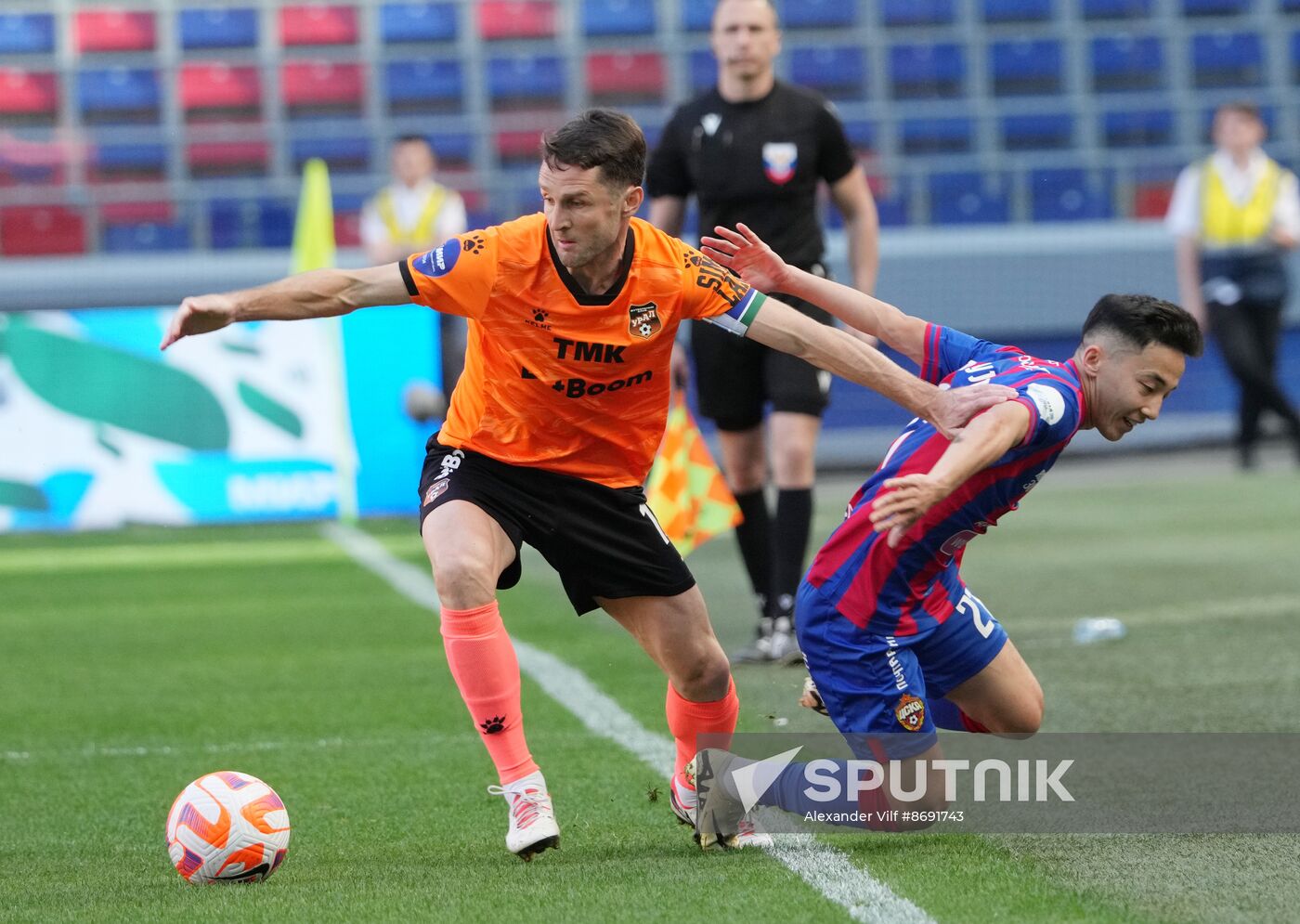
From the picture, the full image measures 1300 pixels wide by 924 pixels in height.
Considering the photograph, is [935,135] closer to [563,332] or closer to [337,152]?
[337,152]

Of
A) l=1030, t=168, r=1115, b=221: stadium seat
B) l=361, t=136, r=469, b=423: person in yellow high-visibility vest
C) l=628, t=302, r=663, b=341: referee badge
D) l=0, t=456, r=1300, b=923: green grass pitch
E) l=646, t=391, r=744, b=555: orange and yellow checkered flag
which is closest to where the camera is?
l=0, t=456, r=1300, b=923: green grass pitch

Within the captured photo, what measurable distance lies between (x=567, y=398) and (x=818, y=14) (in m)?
15.7

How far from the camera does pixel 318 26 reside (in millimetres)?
18641

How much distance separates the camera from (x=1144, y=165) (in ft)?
57.7

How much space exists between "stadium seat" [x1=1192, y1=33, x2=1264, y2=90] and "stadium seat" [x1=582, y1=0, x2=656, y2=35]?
224 inches

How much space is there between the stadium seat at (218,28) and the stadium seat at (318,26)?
34cm

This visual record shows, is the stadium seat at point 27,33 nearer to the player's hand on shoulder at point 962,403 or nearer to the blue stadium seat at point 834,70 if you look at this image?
the blue stadium seat at point 834,70

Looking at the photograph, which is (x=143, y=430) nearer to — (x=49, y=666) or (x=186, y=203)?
(x=186, y=203)

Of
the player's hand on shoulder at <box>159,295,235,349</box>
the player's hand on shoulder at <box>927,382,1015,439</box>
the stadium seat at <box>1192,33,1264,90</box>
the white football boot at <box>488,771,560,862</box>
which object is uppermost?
the stadium seat at <box>1192,33,1264,90</box>

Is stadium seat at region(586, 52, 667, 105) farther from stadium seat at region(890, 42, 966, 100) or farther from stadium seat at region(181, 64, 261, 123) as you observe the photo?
stadium seat at region(181, 64, 261, 123)

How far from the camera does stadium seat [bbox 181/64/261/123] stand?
59.6 ft

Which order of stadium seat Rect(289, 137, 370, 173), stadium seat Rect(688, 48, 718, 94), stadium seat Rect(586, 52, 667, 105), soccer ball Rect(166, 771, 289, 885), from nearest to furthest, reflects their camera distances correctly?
soccer ball Rect(166, 771, 289, 885)
stadium seat Rect(289, 137, 370, 173)
stadium seat Rect(586, 52, 667, 105)
stadium seat Rect(688, 48, 718, 94)

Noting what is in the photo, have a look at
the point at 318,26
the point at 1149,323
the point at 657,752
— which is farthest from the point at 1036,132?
the point at 1149,323

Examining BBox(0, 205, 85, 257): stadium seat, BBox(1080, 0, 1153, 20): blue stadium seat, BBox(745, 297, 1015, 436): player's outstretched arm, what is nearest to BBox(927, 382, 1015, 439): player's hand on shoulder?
BBox(745, 297, 1015, 436): player's outstretched arm
